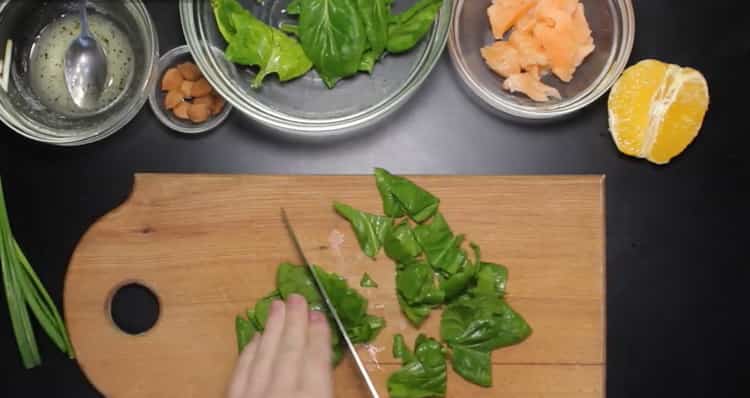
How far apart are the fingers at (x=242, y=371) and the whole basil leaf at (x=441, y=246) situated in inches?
12.4

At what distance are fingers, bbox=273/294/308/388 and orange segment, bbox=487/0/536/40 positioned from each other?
61cm

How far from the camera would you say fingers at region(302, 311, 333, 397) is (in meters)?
1.09

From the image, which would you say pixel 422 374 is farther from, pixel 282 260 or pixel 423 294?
pixel 282 260

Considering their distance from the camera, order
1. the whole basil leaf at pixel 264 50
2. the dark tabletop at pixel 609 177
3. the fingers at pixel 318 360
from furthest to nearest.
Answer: the dark tabletop at pixel 609 177 < the whole basil leaf at pixel 264 50 < the fingers at pixel 318 360

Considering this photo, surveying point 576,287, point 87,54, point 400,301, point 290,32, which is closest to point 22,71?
point 87,54

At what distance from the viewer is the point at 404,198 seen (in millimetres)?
1147

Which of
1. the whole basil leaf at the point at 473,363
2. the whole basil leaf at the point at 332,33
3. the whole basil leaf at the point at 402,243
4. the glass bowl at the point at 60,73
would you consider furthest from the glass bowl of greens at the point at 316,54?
the whole basil leaf at the point at 473,363

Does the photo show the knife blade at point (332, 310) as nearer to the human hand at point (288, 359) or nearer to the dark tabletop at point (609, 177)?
the human hand at point (288, 359)

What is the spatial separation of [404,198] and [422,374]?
288 mm

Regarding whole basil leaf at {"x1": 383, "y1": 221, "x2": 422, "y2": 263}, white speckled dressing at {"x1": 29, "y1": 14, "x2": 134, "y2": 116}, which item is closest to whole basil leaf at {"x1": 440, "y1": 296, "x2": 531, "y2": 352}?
whole basil leaf at {"x1": 383, "y1": 221, "x2": 422, "y2": 263}

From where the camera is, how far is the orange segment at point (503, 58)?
125 centimetres

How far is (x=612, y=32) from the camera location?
1.29 m

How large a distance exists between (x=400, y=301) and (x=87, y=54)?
714mm

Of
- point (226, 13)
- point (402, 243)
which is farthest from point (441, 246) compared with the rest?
point (226, 13)
